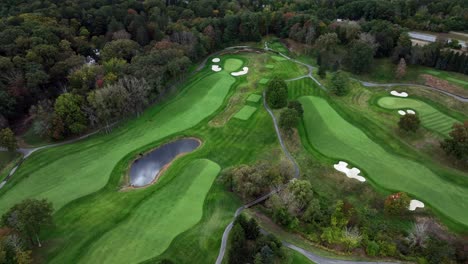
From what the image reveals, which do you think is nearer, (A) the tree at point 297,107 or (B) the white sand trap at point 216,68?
(A) the tree at point 297,107

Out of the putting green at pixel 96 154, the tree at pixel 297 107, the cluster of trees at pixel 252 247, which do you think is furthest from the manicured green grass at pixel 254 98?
the cluster of trees at pixel 252 247

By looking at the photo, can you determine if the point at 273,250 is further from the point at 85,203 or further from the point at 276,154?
the point at 85,203

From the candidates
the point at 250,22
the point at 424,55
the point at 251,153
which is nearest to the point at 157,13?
the point at 250,22

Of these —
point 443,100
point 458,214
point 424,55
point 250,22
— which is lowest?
point 458,214

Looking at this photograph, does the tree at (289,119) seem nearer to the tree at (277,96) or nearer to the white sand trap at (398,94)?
the tree at (277,96)

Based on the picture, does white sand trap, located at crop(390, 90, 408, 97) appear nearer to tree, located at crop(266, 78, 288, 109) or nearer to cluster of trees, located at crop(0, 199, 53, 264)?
tree, located at crop(266, 78, 288, 109)

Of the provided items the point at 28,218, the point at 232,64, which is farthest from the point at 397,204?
the point at 232,64

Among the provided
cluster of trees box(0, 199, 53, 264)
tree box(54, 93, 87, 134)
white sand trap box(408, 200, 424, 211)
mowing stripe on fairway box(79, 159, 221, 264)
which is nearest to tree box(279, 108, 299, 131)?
mowing stripe on fairway box(79, 159, 221, 264)
